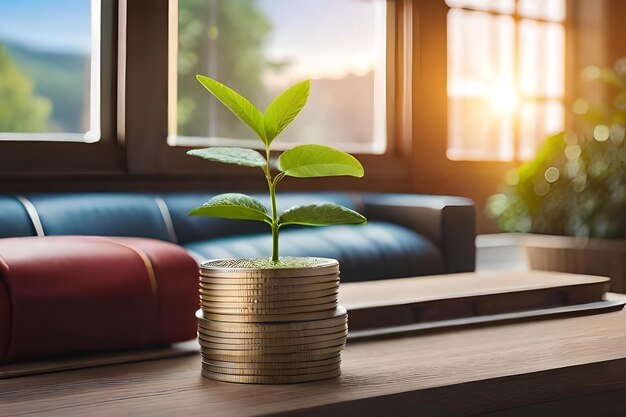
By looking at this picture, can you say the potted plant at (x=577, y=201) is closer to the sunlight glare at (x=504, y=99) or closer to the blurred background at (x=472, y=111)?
the blurred background at (x=472, y=111)

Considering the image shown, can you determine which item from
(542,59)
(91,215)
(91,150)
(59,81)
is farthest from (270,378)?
(59,81)

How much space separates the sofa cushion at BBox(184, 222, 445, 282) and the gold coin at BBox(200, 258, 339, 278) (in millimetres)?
1976

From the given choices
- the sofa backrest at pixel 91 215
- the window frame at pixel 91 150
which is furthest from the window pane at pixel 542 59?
the sofa backrest at pixel 91 215

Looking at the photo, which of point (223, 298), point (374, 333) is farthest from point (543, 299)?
point (223, 298)

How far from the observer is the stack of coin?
3.44ft

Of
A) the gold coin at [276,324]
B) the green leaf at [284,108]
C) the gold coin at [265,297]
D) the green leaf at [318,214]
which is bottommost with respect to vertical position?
the gold coin at [276,324]

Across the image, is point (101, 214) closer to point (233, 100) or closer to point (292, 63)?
point (233, 100)

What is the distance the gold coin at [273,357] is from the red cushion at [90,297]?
0.22 meters

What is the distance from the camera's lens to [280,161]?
1.13 metres

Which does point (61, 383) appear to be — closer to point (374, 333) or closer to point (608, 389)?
point (374, 333)

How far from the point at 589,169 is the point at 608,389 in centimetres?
321

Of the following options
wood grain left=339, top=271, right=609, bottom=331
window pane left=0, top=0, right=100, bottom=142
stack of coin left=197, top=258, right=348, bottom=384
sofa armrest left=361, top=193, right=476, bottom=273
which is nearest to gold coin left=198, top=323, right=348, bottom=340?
stack of coin left=197, top=258, right=348, bottom=384

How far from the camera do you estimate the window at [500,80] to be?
17.1 ft

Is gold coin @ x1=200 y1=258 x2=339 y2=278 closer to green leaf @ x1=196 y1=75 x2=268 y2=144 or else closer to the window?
green leaf @ x1=196 y1=75 x2=268 y2=144
